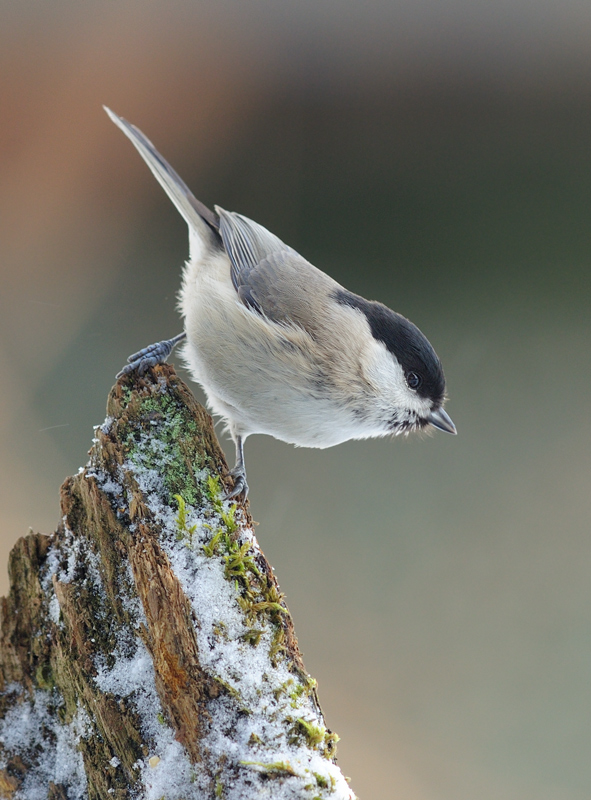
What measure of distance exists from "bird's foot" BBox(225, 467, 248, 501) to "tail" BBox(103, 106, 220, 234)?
0.71 m

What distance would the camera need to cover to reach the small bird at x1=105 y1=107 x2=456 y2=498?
1.24m

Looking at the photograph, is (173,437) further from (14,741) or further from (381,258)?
(381,258)

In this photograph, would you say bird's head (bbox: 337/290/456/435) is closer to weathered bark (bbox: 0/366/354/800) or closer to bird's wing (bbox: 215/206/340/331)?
bird's wing (bbox: 215/206/340/331)

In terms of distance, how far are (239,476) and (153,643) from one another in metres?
0.49

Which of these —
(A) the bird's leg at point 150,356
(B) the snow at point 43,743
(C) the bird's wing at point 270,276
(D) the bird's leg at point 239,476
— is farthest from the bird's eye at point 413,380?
(B) the snow at point 43,743

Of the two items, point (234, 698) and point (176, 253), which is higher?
point (176, 253)

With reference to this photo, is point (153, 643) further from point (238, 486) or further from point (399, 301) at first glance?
point (399, 301)

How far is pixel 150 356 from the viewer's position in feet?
4.47

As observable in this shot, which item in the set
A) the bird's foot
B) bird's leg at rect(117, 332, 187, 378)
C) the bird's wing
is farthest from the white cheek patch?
bird's leg at rect(117, 332, 187, 378)

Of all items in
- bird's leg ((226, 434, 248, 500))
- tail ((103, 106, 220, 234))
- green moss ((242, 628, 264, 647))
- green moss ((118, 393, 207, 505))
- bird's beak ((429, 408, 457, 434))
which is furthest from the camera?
tail ((103, 106, 220, 234))

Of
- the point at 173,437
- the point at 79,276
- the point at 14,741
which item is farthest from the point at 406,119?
the point at 14,741

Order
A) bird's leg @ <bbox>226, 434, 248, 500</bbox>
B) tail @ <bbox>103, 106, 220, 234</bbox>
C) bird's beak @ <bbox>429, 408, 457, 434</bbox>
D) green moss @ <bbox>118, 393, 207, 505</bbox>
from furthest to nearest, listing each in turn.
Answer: tail @ <bbox>103, 106, 220, 234</bbox>, bird's beak @ <bbox>429, 408, 457, 434</bbox>, bird's leg @ <bbox>226, 434, 248, 500</bbox>, green moss @ <bbox>118, 393, 207, 505</bbox>

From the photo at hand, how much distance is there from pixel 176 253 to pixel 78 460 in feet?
2.59

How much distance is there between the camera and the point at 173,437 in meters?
1.13
